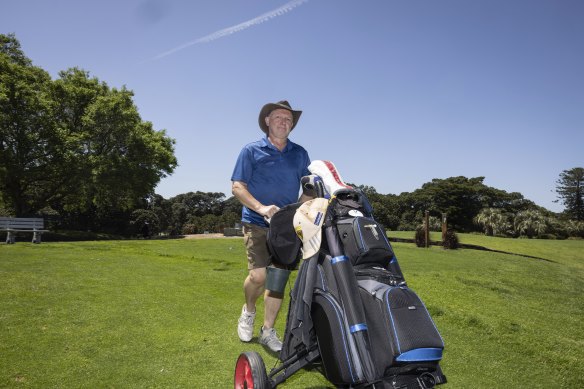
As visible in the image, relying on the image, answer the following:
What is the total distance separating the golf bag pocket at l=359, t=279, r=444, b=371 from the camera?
1.91 meters

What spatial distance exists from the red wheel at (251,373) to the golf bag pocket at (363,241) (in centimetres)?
100

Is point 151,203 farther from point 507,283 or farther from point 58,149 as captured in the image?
point 507,283

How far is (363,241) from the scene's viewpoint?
226 centimetres

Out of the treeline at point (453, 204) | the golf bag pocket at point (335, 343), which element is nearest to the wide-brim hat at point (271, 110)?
the golf bag pocket at point (335, 343)

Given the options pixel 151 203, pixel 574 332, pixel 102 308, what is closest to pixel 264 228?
pixel 102 308

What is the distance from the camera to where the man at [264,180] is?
13.1ft

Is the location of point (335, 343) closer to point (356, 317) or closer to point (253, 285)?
point (356, 317)

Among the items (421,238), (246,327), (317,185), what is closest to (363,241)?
(317,185)

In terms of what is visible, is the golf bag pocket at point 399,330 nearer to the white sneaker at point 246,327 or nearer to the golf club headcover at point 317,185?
the golf club headcover at point 317,185

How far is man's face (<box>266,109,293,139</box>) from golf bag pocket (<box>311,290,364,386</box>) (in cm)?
221

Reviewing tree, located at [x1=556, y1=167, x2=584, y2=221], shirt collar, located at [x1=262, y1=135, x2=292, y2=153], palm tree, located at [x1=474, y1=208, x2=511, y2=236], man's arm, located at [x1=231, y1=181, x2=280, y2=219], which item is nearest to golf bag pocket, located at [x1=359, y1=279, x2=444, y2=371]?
man's arm, located at [x1=231, y1=181, x2=280, y2=219]

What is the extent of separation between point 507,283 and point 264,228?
760cm

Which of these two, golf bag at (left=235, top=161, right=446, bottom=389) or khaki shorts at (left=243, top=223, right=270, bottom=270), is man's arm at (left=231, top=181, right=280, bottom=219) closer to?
khaki shorts at (left=243, top=223, right=270, bottom=270)

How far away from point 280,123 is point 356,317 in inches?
99.8
